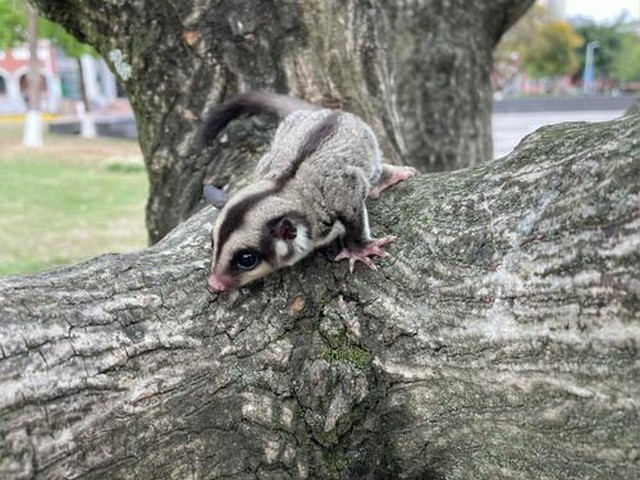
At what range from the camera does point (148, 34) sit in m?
3.35

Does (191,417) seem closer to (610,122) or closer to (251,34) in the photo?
(610,122)

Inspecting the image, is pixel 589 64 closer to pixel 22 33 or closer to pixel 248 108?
pixel 22 33

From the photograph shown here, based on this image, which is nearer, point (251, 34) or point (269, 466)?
point (269, 466)

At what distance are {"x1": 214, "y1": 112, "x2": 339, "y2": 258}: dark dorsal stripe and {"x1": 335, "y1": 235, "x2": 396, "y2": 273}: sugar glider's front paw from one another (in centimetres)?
42

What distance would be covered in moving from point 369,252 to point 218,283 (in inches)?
20.3

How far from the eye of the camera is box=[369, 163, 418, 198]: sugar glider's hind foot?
2.86 metres

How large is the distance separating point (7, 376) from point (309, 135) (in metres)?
1.59

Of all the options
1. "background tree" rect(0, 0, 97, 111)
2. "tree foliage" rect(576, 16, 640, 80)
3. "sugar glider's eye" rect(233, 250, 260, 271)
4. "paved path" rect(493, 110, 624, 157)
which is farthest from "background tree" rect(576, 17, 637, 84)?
"sugar glider's eye" rect(233, 250, 260, 271)

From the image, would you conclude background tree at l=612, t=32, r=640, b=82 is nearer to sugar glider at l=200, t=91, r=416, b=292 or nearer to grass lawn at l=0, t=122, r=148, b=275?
grass lawn at l=0, t=122, r=148, b=275

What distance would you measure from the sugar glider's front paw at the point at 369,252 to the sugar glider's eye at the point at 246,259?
1.08 feet

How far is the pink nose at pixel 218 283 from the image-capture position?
225cm

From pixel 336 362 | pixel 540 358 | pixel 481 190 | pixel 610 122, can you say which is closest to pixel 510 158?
pixel 481 190

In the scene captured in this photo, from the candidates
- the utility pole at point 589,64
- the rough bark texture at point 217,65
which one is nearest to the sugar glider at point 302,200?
the rough bark texture at point 217,65

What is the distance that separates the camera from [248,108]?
3.38m
